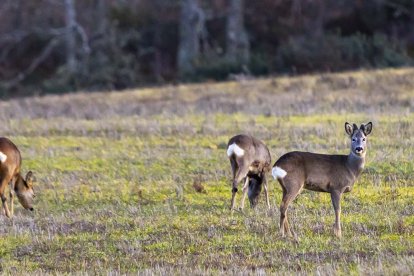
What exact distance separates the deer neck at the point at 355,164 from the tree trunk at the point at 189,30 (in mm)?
27959

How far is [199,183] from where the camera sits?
1656 cm

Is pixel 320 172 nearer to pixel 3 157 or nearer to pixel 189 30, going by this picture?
pixel 3 157

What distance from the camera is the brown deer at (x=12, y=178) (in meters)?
15.1

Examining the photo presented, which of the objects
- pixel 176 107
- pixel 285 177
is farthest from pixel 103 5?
pixel 285 177

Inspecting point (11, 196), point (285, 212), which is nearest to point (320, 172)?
point (285, 212)

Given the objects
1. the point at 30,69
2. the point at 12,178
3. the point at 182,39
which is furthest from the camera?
the point at 30,69

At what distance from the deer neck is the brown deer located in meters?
5.22

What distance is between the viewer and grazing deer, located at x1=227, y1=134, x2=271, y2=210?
1498 cm

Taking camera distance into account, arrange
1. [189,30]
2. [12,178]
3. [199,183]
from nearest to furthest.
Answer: [12,178] → [199,183] → [189,30]

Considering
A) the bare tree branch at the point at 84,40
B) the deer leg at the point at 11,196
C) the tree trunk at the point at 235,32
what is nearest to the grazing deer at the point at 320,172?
the deer leg at the point at 11,196

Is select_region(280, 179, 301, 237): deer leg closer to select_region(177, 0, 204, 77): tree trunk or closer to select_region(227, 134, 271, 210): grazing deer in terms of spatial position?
select_region(227, 134, 271, 210): grazing deer

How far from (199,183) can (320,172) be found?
3.93 m

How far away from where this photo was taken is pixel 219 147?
66.6 feet

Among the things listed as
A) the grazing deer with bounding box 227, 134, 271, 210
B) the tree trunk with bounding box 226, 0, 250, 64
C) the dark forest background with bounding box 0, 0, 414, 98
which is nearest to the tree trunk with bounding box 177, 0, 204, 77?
the dark forest background with bounding box 0, 0, 414, 98
